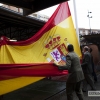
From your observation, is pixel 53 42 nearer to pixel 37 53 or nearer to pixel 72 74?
pixel 37 53

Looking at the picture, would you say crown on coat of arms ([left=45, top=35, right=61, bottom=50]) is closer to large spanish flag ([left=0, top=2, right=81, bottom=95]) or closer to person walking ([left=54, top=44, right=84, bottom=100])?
large spanish flag ([left=0, top=2, right=81, bottom=95])

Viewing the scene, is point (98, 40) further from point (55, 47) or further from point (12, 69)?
point (12, 69)

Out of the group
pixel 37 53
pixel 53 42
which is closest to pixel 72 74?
pixel 37 53

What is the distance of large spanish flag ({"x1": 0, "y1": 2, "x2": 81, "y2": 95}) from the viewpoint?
405cm

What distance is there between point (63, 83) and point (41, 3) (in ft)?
15.3

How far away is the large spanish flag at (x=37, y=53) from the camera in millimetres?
4047

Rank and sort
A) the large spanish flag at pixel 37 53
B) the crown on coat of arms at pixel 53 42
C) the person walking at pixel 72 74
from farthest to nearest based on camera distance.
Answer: the crown on coat of arms at pixel 53 42
the person walking at pixel 72 74
the large spanish flag at pixel 37 53

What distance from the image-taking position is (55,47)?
5961mm

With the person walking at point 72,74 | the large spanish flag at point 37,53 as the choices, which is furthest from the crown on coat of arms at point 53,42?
the person walking at point 72,74

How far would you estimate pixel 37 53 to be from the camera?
5.37m

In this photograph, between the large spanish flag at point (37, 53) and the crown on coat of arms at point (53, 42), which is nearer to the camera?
the large spanish flag at point (37, 53)

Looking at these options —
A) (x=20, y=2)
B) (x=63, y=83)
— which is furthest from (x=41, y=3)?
(x=63, y=83)

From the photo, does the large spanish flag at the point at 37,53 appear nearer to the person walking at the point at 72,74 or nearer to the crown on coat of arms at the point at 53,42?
the crown on coat of arms at the point at 53,42

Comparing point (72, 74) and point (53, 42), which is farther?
point (53, 42)
